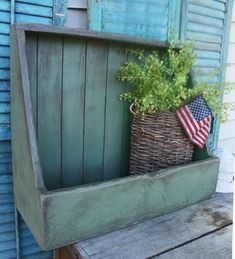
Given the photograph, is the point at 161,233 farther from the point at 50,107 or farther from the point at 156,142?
the point at 50,107

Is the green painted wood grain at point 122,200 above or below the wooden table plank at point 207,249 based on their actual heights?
above

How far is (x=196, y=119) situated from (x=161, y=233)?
47 cm

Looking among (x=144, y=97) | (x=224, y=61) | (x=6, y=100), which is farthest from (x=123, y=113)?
(x=224, y=61)

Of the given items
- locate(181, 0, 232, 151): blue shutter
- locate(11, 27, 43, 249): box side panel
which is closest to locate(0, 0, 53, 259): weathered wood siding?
locate(11, 27, 43, 249): box side panel

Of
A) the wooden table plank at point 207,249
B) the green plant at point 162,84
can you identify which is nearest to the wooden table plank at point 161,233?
the wooden table plank at point 207,249

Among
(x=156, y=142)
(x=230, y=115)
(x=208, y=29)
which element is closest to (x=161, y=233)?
(x=156, y=142)

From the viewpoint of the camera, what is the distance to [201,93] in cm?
127

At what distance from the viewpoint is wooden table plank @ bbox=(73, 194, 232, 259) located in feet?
3.16

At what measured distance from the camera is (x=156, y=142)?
121cm

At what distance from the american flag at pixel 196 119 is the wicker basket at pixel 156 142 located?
3 cm

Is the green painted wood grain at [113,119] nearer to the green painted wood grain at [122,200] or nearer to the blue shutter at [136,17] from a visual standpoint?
the blue shutter at [136,17]

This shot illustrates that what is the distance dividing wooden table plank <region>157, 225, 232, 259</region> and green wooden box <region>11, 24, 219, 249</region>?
186 millimetres

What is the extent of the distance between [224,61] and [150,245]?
1403 mm

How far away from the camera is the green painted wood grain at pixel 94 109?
126 cm
